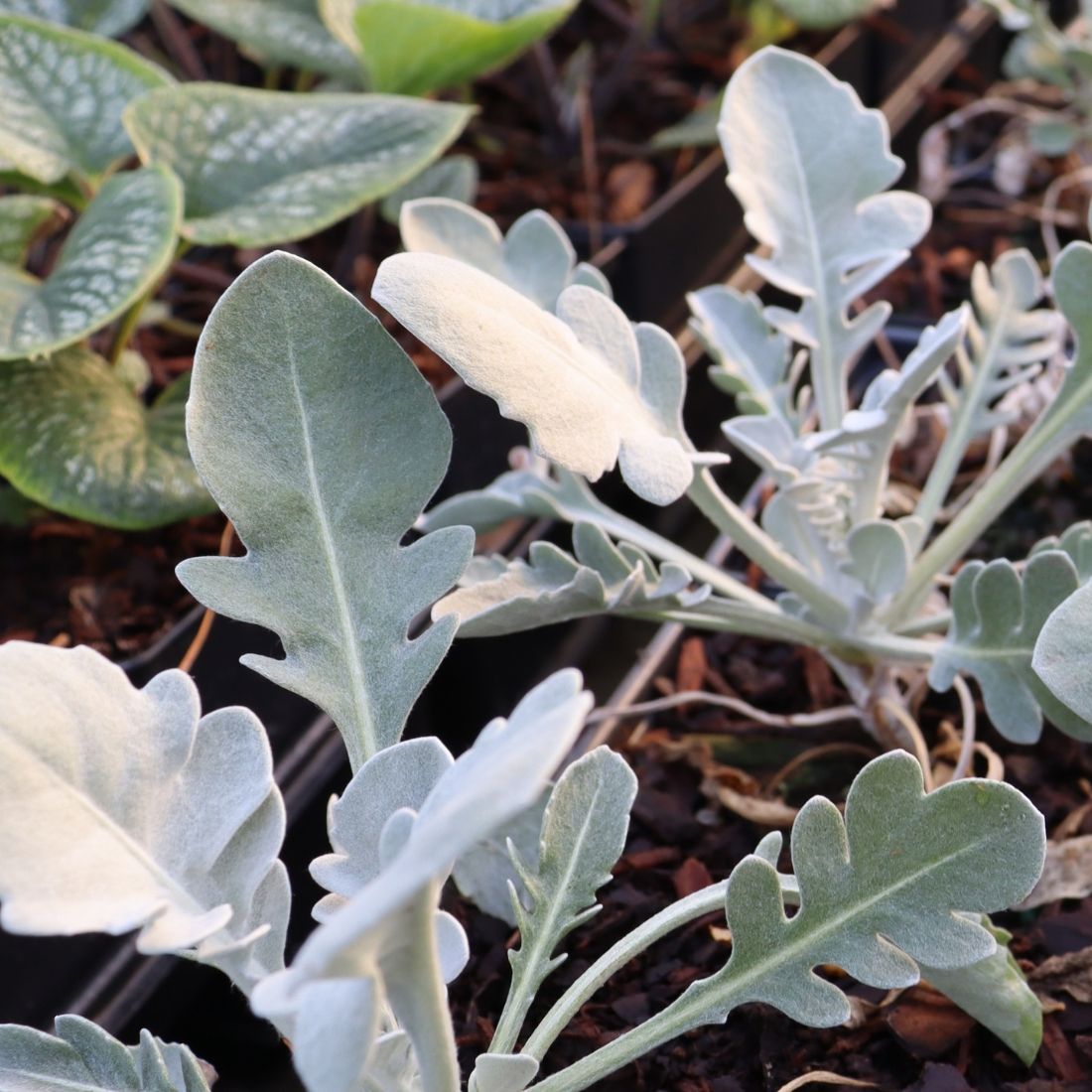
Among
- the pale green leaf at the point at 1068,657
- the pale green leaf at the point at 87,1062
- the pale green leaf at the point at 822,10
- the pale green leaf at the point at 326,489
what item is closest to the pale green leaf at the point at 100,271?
the pale green leaf at the point at 326,489

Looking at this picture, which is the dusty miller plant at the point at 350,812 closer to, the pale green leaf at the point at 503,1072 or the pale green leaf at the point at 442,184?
the pale green leaf at the point at 503,1072

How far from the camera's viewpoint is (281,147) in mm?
867

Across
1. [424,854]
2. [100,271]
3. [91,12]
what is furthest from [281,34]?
[424,854]

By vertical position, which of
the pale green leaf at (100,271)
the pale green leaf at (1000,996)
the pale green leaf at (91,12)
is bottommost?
the pale green leaf at (1000,996)

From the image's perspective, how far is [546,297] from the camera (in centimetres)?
70

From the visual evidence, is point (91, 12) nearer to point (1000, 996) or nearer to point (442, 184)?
point (442, 184)

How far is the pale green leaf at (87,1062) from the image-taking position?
1.51 feet

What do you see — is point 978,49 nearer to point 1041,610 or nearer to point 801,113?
point 801,113

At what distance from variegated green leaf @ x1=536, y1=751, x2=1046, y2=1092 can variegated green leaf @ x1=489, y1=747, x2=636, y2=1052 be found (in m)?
0.04

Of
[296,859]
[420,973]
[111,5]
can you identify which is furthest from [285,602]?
[111,5]

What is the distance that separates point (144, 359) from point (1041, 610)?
0.69m

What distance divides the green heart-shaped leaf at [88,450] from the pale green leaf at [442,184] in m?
0.33

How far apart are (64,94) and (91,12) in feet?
0.73

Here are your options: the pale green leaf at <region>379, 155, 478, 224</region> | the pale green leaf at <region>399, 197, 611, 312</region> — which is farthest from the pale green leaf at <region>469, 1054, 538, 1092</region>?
the pale green leaf at <region>379, 155, 478, 224</region>
